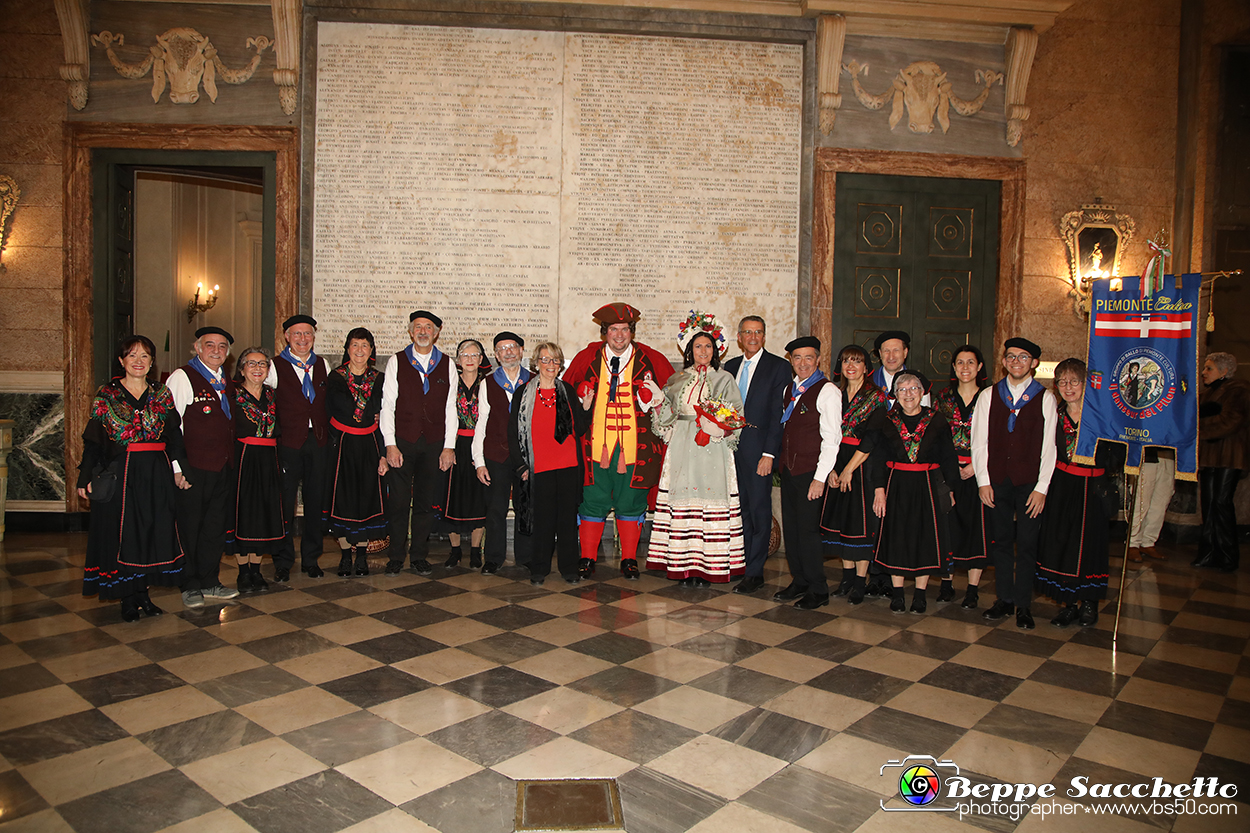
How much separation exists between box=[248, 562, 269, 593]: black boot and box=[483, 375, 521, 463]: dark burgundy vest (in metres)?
1.58

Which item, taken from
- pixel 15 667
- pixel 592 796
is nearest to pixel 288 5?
pixel 15 667

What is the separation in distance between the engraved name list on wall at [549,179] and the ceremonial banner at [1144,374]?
2926 millimetres

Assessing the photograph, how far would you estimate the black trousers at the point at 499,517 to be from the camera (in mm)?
5410

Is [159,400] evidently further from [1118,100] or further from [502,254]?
[1118,100]

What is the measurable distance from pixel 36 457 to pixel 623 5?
621cm

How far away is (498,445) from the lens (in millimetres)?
5336

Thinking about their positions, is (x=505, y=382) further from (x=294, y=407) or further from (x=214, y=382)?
(x=214, y=382)

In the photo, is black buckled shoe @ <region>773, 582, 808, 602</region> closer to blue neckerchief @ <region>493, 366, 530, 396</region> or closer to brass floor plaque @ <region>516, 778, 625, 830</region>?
blue neckerchief @ <region>493, 366, 530, 396</region>

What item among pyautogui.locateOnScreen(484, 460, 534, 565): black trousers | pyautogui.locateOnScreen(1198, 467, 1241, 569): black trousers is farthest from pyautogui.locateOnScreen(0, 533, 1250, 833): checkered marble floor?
pyautogui.locateOnScreen(1198, 467, 1241, 569): black trousers

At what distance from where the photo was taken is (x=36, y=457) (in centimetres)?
651

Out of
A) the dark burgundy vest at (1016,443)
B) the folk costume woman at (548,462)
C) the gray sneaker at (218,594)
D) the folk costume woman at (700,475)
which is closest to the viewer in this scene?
the dark burgundy vest at (1016,443)

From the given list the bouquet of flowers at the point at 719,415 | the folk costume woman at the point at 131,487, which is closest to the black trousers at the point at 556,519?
the bouquet of flowers at the point at 719,415

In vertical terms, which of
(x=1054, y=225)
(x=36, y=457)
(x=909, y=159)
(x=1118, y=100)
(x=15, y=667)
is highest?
(x=1118, y=100)

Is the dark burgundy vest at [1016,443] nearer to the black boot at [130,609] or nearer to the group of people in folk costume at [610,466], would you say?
the group of people in folk costume at [610,466]
